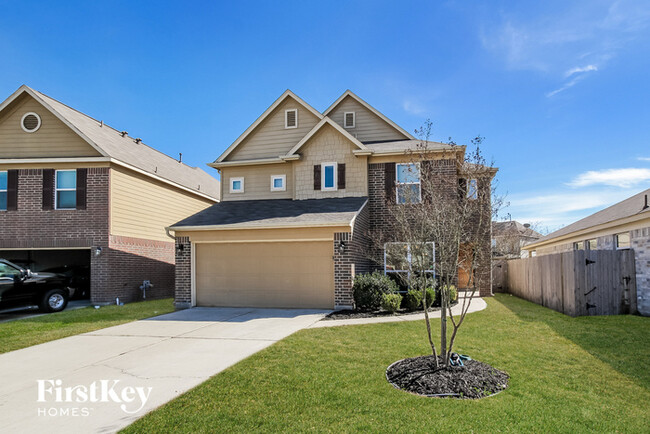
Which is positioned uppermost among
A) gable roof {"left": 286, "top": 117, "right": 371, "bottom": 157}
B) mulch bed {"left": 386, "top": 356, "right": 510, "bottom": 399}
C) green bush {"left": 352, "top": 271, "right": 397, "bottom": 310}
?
gable roof {"left": 286, "top": 117, "right": 371, "bottom": 157}

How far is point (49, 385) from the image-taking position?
5.52 meters

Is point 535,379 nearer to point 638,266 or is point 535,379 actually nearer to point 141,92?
point 638,266

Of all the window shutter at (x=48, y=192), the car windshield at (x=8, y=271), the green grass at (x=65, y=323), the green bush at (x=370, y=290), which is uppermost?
the window shutter at (x=48, y=192)

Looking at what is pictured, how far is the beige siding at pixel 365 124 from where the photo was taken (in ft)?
55.3

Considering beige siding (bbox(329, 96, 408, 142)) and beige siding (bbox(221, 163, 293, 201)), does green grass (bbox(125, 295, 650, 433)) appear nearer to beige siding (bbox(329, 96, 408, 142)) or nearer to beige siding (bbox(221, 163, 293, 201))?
beige siding (bbox(221, 163, 293, 201))

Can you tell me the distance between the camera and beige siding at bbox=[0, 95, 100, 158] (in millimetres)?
15039

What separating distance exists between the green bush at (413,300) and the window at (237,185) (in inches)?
→ 346

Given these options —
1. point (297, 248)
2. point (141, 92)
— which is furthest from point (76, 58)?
point (297, 248)

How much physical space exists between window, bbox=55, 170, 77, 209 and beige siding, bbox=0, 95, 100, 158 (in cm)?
72

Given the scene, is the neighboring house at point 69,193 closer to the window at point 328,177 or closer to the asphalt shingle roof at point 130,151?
the asphalt shingle roof at point 130,151

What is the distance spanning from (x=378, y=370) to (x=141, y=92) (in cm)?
1834

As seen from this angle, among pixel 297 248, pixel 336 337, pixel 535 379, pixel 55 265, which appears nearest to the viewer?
pixel 535 379

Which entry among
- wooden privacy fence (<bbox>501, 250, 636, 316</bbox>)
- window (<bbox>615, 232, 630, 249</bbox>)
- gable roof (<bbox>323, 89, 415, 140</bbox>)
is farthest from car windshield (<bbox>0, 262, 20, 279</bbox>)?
window (<bbox>615, 232, 630, 249</bbox>)

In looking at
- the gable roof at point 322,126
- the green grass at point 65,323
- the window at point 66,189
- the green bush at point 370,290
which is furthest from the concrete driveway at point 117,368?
the window at point 66,189
